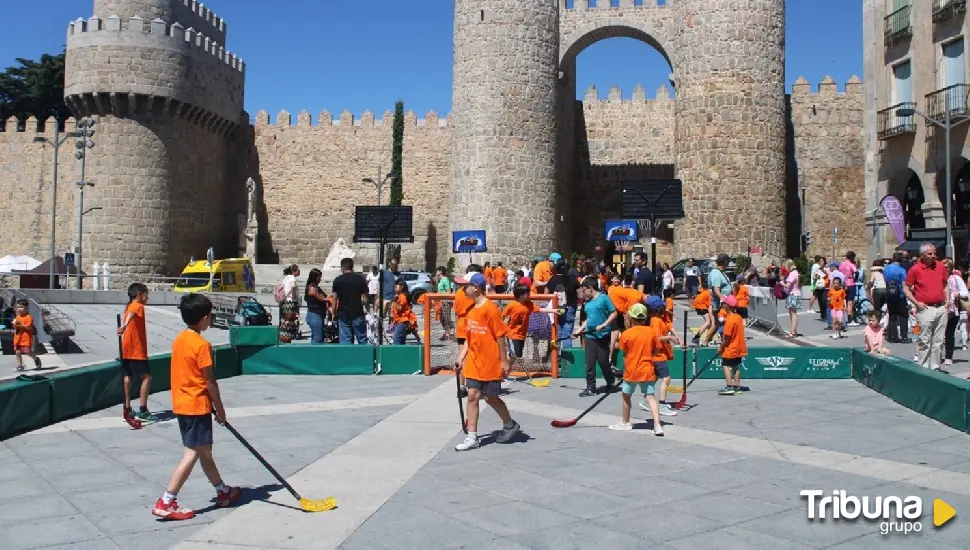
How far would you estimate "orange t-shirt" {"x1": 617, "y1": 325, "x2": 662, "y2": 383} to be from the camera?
835 cm

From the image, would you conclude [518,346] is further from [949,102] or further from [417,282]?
[417,282]

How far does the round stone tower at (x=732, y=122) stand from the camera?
29.3 metres

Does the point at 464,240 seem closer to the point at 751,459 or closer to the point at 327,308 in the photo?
the point at 327,308

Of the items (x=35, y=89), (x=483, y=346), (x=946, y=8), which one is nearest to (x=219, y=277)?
(x=946, y=8)

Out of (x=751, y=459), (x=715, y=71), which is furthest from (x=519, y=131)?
(x=751, y=459)

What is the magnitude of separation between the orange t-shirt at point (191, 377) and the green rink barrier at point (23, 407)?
3.11 meters

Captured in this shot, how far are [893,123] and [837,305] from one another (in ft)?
32.5

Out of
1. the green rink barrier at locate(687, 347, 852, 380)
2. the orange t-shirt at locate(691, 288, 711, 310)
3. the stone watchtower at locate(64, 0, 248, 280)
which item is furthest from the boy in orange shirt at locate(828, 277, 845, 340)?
the stone watchtower at locate(64, 0, 248, 280)

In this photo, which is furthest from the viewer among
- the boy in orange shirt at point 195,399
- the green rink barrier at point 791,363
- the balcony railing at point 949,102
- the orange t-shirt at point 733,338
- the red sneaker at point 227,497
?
the balcony railing at point 949,102

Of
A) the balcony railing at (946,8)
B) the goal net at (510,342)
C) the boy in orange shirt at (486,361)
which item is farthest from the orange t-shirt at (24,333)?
the balcony railing at (946,8)

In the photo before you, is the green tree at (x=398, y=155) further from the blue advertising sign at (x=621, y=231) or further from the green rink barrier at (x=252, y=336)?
the green rink barrier at (x=252, y=336)

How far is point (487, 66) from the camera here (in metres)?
30.2

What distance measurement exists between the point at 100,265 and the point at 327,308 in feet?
70.0

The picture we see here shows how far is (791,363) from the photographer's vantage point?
39.7ft
